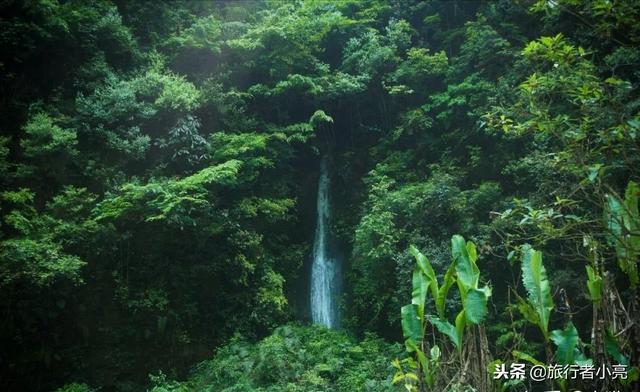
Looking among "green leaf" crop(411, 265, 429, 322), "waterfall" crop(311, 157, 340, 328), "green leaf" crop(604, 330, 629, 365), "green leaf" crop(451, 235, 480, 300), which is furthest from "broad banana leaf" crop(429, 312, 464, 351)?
"waterfall" crop(311, 157, 340, 328)

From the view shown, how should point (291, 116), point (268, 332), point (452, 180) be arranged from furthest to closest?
point (291, 116) → point (268, 332) → point (452, 180)

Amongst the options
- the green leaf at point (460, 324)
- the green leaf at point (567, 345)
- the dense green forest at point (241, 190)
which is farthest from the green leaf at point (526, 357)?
the dense green forest at point (241, 190)

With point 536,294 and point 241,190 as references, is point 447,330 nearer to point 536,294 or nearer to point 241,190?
point 536,294

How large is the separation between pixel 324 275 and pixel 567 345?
28.8 feet

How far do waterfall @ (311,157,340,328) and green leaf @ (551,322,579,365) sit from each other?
8144 millimetres

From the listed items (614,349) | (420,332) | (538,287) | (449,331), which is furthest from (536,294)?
(420,332)

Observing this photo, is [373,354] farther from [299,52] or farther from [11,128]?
[11,128]

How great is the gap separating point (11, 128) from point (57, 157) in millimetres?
1859

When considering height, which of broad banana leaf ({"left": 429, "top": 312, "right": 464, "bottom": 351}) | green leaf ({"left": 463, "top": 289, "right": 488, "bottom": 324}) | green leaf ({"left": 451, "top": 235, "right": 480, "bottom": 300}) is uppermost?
green leaf ({"left": 451, "top": 235, "right": 480, "bottom": 300})

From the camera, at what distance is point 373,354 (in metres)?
9.07

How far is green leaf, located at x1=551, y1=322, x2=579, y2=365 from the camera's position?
12.4ft

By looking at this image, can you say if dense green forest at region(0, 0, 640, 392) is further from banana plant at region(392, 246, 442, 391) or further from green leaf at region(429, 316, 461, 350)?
green leaf at region(429, 316, 461, 350)

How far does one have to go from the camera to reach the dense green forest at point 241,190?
8.07 meters

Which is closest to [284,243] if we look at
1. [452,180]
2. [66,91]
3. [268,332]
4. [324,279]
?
[324,279]
